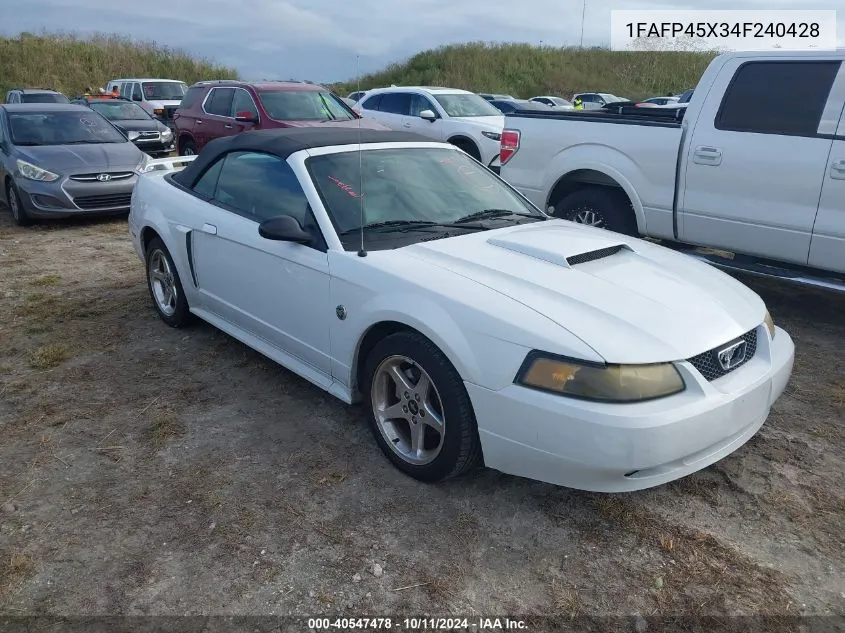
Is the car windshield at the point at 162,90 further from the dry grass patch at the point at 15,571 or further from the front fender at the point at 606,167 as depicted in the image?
the dry grass patch at the point at 15,571

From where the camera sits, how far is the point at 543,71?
43.0m

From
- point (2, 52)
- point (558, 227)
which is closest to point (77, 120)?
point (558, 227)

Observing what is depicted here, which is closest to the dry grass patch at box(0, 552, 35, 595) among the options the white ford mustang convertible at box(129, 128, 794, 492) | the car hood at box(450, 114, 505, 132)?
the white ford mustang convertible at box(129, 128, 794, 492)

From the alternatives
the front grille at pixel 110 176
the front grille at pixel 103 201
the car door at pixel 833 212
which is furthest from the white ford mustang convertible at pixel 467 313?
the front grille at pixel 110 176

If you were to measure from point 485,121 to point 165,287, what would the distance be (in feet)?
27.2

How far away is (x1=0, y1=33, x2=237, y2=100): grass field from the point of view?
32125mm

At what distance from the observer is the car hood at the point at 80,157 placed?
8.80 m

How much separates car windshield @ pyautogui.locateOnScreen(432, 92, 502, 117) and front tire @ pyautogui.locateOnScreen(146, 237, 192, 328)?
820 centimetres

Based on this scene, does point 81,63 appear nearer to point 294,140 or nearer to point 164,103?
point 164,103

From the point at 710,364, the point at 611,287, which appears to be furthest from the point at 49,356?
the point at 710,364

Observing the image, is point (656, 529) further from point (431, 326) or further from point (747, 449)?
point (431, 326)

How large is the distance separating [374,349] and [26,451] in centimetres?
190

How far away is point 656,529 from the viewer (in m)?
2.87

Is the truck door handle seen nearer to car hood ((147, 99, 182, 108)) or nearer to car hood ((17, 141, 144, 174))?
car hood ((17, 141, 144, 174))
